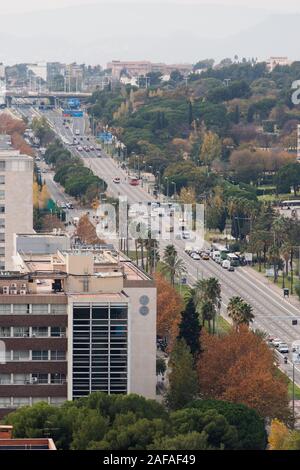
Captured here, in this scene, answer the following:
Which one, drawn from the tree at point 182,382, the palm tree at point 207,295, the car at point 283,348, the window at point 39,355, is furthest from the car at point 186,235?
the window at point 39,355

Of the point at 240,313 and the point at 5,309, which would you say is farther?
the point at 240,313

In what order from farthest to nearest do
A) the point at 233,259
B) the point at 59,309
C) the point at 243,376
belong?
1. the point at 233,259
2. the point at 243,376
3. the point at 59,309

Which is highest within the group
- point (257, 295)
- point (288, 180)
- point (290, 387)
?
point (290, 387)

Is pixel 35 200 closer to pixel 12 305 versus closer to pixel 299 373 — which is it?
pixel 299 373

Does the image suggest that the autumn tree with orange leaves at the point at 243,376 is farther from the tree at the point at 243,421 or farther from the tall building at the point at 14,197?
the tall building at the point at 14,197

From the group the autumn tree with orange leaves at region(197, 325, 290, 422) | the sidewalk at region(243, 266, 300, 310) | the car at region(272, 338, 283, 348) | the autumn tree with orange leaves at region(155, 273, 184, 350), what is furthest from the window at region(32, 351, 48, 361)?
the sidewalk at region(243, 266, 300, 310)

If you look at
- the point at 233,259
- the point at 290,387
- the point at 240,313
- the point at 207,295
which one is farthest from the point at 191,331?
the point at 233,259

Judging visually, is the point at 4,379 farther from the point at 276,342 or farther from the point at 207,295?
the point at 207,295

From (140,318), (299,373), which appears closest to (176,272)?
(299,373)
